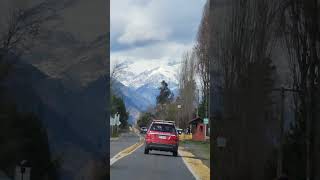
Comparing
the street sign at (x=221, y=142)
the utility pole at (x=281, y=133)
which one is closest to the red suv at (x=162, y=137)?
the street sign at (x=221, y=142)

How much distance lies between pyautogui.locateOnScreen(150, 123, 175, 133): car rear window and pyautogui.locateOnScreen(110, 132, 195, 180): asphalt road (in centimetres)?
63

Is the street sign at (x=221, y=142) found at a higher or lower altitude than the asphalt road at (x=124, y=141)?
higher

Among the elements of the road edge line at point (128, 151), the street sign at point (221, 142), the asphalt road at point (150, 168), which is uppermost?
the street sign at point (221, 142)

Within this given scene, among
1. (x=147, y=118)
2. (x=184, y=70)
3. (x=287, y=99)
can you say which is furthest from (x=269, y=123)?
(x=147, y=118)

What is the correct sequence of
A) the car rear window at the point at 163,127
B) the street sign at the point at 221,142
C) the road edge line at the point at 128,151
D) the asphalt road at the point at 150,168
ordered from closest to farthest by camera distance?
the street sign at the point at 221,142 < the car rear window at the point at 163,127 < the asphalt road at the point at 150,168 < the road edge line at the point at 128,151

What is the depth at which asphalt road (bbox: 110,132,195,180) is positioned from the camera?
297 inches

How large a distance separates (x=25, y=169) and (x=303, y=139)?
2503 mm

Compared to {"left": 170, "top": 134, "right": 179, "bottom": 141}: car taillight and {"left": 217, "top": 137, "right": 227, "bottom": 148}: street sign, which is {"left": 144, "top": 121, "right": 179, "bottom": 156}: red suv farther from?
{"left": 217, "top": 137, "right": 227, "bottom": 148}: street sign

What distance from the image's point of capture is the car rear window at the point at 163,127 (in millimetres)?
6910

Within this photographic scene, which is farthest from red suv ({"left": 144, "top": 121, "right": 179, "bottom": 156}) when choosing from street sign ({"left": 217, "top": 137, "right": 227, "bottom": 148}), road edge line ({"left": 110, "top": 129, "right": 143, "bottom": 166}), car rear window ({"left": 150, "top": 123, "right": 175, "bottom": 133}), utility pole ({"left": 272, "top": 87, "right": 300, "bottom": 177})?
utility pole ({"left": 272, "top": 87, "right": 300, "bottom": 177})

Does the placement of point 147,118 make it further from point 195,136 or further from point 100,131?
point 100,131

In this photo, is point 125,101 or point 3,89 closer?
point 3,89

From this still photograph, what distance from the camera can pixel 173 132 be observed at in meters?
7.15

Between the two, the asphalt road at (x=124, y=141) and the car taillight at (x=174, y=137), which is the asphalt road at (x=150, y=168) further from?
the car taillight at (x=174, y=137)
